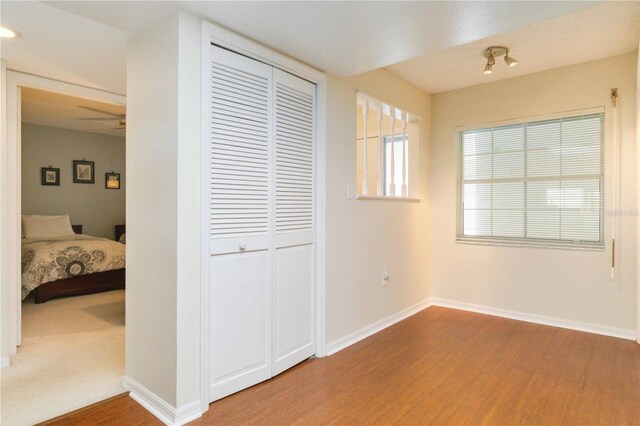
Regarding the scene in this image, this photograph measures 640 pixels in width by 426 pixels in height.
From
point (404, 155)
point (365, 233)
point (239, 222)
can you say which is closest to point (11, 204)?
point (239, 222)

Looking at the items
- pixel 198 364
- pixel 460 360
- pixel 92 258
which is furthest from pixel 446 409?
pixel 92 258

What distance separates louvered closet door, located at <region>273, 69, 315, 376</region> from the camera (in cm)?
257

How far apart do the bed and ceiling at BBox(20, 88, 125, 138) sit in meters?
1.58

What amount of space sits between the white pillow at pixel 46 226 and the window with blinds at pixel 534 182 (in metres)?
5.91

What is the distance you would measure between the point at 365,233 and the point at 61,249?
390 centimetres

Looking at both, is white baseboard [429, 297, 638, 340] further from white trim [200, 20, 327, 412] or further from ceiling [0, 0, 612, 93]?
ceiling [0, 0, 612, 93]

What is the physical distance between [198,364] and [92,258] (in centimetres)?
357

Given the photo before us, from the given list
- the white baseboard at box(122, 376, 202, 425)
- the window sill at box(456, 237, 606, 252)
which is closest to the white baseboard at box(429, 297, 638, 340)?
the window sill at box(456, 237, 606, 252)

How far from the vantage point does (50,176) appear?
6.22m

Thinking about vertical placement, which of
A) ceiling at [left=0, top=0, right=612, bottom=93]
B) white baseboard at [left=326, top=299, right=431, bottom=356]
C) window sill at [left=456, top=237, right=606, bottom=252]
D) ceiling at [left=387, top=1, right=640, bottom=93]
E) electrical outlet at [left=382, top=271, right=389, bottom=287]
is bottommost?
white baseboard at [left=326, top=299, right=431, bottom=356]

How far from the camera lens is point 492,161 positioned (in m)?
4.06

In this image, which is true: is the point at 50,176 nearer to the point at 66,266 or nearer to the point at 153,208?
the point at 66,266

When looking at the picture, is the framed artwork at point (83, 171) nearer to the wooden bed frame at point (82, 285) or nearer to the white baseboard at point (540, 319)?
the wooden bed frame at point (82, 285)

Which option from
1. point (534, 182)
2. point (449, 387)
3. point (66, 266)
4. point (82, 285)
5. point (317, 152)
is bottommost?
point (449, 387)
